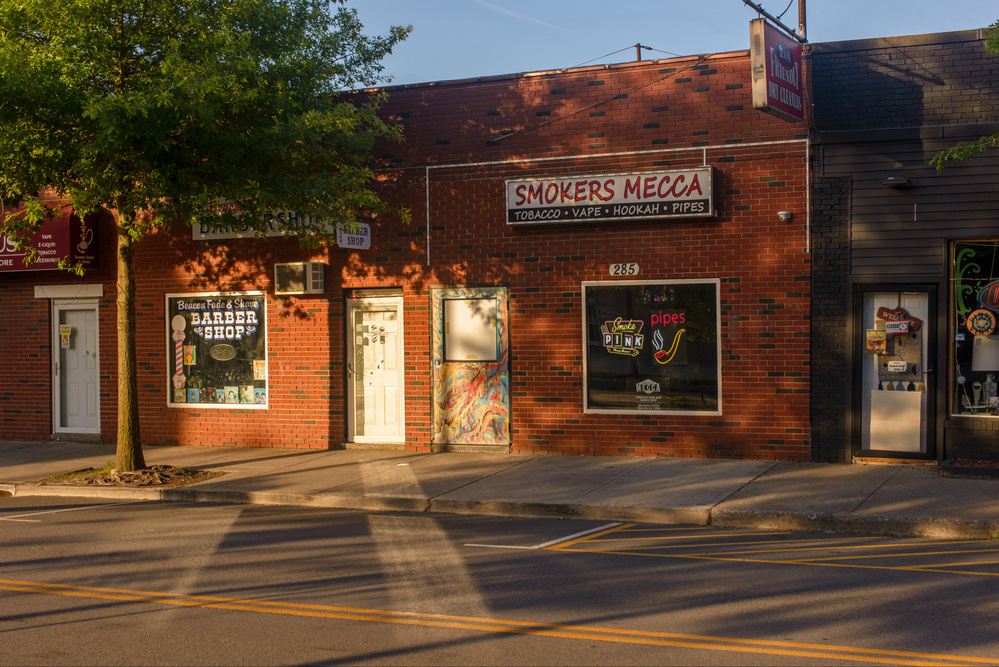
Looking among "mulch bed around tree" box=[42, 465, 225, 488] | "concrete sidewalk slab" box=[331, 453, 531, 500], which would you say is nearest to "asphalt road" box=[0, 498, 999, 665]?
"concrete sidewalk slab" box=[331, 453, 531, 500]

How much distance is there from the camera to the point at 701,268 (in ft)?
43.0

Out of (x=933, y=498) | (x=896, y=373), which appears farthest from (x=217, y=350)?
(x=933, y=498)

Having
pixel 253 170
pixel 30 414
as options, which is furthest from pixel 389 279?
pixel 30 414

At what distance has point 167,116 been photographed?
11375 millimetres

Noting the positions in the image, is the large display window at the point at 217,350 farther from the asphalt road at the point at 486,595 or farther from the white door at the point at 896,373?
the white door at the point at 896,373

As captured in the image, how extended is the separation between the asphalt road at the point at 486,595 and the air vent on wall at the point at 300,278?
5540 mm

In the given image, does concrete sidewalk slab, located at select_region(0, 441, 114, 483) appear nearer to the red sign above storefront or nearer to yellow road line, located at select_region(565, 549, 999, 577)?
the red sign above storefront

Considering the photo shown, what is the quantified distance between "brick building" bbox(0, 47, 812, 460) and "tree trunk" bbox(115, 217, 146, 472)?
2.69 metres

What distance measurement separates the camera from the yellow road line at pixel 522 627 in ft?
18.2

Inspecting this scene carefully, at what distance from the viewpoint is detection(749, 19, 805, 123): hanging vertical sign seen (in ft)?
37.0

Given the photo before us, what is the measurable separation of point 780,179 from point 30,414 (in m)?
13.5

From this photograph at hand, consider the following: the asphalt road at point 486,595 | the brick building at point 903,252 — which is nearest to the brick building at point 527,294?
the brick building at point 903,252

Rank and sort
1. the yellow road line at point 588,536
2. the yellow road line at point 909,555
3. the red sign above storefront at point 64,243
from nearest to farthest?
1. the yellow road line at point 909,555
2. the yellow road line at point 588,536
3. the red sign above storefront at point 64,243

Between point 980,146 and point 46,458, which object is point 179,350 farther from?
point 980,146
